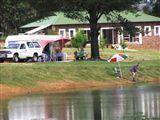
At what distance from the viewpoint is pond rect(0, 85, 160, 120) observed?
28.1 metres

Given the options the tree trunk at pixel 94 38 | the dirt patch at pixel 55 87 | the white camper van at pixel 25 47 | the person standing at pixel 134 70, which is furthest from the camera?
the tree trunk at pixel 94 38

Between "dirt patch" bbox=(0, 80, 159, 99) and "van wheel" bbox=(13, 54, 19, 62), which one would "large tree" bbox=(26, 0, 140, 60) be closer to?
"van wheel" bbox=(13, 54, 19, 62)

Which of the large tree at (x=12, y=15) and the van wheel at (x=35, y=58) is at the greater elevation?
the large tree at (x=12, y=15)

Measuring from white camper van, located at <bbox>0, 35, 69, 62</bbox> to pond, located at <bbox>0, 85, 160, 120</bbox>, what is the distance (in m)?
21.9

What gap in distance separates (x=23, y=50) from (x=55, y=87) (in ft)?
59.3

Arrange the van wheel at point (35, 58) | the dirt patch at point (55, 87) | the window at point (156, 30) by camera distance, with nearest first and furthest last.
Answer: the dirt patch at point (55, 87)
the van wheel at point (35, 58)
the window at point (156, 30)

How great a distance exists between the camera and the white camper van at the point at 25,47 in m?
63.6

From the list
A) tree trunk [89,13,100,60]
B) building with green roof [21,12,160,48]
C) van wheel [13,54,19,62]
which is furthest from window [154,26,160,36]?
van wheel [13,54,19,62]

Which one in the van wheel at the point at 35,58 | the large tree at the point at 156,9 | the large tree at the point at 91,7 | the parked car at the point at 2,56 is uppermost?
the large tree at the point at 91,7

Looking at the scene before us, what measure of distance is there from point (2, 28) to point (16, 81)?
60.7 meters

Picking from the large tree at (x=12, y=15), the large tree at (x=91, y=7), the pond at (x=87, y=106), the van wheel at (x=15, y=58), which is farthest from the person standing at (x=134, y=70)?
the large tree at (x=12, y=15)

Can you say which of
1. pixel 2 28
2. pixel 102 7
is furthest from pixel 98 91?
pixel 2 28

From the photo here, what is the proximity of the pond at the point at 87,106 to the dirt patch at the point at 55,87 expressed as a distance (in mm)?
2765

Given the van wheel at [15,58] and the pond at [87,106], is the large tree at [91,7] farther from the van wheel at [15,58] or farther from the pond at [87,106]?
the pond at [87,106]
